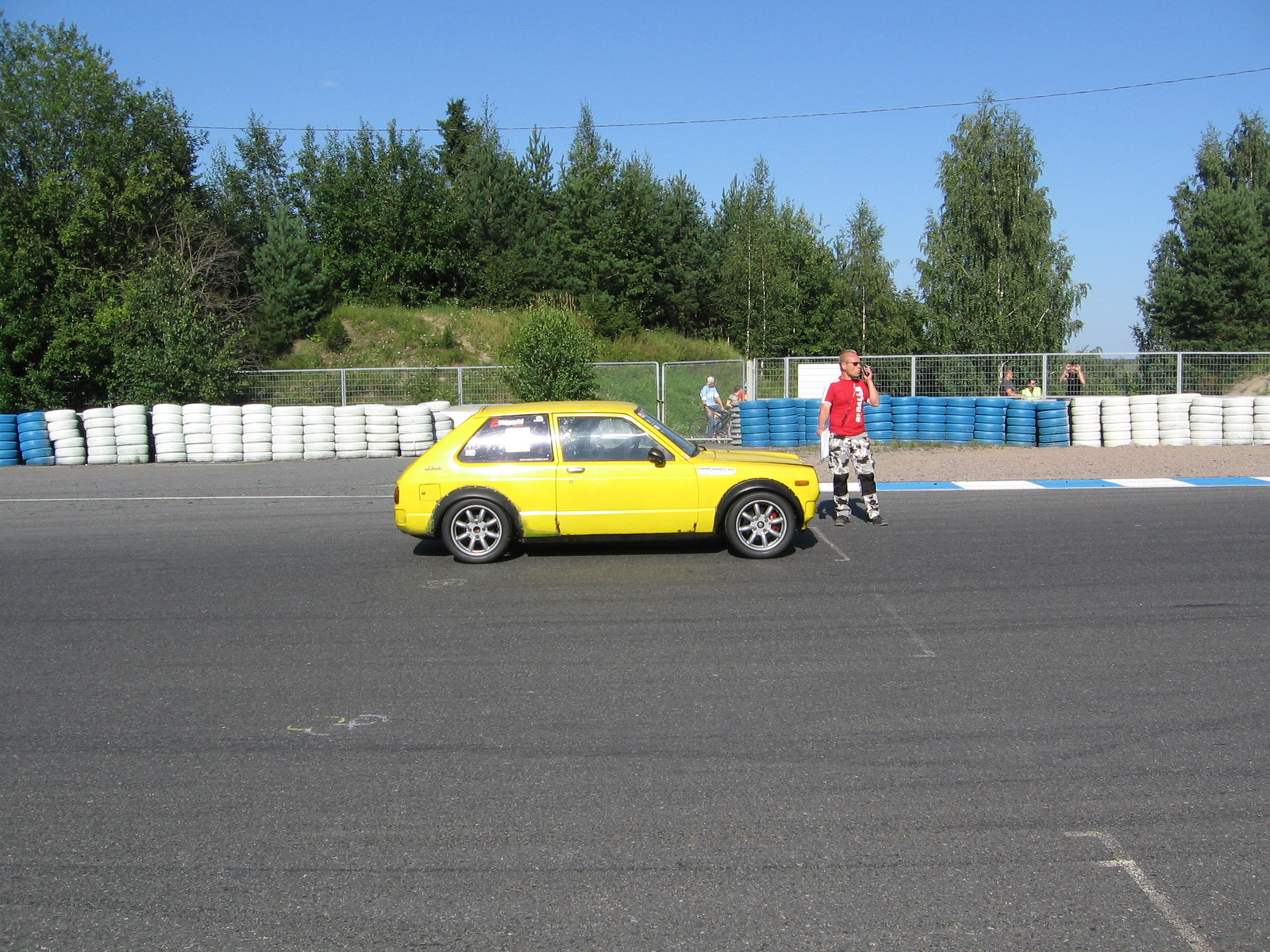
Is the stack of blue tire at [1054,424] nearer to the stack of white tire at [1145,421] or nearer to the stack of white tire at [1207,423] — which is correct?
the stack of white tire at [1145,421]

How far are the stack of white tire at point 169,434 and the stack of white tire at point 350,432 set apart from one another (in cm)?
298

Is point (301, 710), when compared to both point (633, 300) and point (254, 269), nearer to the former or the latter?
point (254, 269)

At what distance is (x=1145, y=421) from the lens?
1888cm

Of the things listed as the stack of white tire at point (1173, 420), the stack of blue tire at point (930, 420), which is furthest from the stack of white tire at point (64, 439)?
the stack of white tire at point (1173, 420)

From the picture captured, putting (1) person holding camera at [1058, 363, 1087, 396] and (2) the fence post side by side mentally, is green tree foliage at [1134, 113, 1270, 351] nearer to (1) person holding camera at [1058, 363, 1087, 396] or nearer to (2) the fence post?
(1) person holding camera at [1058, 363, 1087, 396]

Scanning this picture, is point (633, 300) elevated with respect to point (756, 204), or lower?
lower

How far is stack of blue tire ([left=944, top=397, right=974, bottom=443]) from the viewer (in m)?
19.7

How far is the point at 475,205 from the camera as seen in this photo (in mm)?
51562

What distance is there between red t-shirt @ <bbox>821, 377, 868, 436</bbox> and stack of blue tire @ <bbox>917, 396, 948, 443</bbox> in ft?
31.7

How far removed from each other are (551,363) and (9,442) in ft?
34.7

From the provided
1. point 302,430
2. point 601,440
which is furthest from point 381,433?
point 601,440

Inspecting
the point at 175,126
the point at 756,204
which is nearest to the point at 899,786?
the point at 175,126

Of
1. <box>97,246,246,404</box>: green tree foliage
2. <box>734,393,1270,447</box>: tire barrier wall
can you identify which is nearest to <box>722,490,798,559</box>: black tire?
<box>734,393,1270,447</box>: tire barrier wall

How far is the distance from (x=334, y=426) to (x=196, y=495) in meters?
5.49
